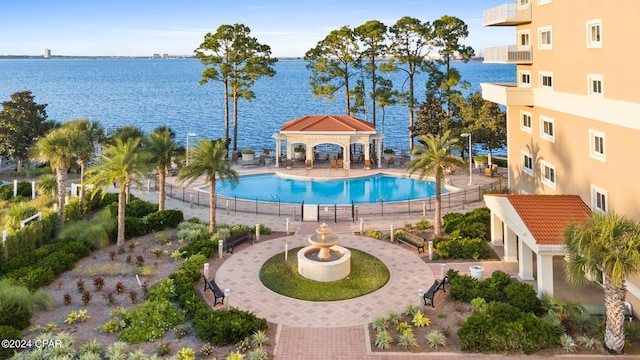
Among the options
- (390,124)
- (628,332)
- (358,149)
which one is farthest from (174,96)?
(628,332)

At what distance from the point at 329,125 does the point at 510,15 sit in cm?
2008

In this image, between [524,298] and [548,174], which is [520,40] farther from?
[524,298]

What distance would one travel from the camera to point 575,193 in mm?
21219

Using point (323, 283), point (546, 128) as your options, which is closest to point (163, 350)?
point (323, 283)

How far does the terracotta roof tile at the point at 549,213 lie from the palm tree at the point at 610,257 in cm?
340

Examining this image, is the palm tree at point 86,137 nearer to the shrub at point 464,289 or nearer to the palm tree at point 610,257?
the shrub at point 464,289

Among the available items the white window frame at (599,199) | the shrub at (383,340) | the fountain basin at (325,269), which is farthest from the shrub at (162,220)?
the white window frame at (599,199)

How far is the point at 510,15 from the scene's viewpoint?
87.5 ft

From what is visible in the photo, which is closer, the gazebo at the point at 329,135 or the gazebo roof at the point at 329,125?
the gazebo at the point at 329,135

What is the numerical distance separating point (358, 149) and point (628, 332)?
148 ft

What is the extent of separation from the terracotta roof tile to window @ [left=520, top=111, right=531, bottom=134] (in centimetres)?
684

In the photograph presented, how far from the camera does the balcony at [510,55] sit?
26000 mm

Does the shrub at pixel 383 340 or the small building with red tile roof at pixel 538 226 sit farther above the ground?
the small building with red tile roof at pixel 538 226

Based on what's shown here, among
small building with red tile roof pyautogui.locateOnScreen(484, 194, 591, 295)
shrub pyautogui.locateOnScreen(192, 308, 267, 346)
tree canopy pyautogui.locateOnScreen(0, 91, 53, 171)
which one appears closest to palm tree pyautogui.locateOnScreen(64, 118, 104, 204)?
tree canopy pyautogui.locateOnScreen(0, 91, 53, 171)
